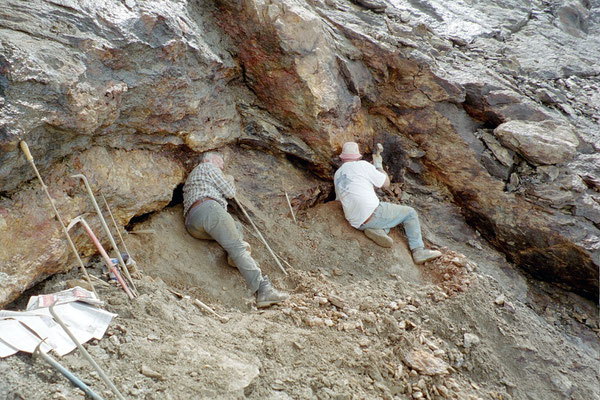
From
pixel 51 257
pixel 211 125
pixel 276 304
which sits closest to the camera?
pixel 51 257

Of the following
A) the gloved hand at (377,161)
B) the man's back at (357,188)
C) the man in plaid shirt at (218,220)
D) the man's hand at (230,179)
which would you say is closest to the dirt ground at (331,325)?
the man in plaid shirt at (218,220)

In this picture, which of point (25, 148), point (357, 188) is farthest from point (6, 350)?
point (357, 188)

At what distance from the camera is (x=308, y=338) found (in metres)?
3.63

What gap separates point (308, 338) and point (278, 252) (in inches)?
60.4

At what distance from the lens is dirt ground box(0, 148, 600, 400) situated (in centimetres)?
298

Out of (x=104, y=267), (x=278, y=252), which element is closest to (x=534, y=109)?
(x=278, y=252)

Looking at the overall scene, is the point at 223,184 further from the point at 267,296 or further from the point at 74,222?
the point at 74,222

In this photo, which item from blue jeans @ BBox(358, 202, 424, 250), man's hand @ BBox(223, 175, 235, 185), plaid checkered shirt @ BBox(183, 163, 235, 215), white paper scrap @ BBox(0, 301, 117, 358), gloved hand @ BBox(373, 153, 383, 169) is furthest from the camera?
gloved hand @ BBox(373, 153, 383, 169)

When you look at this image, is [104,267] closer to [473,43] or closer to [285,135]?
[285,135]

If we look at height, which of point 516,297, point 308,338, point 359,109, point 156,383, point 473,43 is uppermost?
point 473,43

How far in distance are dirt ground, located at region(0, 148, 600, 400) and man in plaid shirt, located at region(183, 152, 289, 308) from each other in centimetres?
15

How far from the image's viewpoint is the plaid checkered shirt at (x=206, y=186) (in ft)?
15.2

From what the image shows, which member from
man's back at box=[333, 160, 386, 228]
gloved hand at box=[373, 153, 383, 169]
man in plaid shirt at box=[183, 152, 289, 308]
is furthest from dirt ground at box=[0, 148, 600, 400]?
gloved hand at box=[373, 153, 383, 169]

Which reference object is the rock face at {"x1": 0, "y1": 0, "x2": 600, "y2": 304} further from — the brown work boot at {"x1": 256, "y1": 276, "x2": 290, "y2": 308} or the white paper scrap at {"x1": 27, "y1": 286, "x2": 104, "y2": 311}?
the brown work boot at {"x1": 256, "y1": 276, "x2": 290, "y2": 308}
